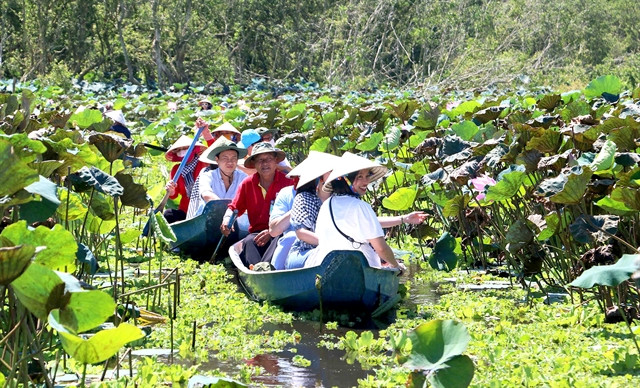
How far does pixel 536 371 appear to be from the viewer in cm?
463

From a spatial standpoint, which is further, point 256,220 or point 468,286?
point 256,220

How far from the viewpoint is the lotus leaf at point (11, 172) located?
3.21 meters

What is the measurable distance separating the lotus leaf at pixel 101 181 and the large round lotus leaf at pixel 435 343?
7.78ft

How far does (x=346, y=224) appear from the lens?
6109mm

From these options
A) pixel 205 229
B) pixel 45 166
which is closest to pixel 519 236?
pixel 45 166

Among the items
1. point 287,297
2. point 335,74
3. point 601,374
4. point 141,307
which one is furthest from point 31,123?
point 335,74

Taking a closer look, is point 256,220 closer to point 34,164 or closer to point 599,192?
point 599,192

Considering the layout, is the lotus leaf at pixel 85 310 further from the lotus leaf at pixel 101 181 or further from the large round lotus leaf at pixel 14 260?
the lotus leaf at pixel 101 181

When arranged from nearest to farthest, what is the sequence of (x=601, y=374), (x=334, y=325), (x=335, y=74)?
(x=601, y=374) < (x=334, y=325) < (x=335, y=74)

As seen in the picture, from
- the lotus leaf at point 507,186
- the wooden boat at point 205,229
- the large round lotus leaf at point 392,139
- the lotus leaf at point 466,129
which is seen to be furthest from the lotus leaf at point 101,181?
the large round lotus leaf at point 392,139

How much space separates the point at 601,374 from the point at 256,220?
396cm

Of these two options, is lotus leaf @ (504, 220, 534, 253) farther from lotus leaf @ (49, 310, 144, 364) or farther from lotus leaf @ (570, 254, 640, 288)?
lotus leaf @ (49, 310, 144, 364)

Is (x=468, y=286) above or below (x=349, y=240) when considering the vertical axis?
below

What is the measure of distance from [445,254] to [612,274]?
3803 mm
